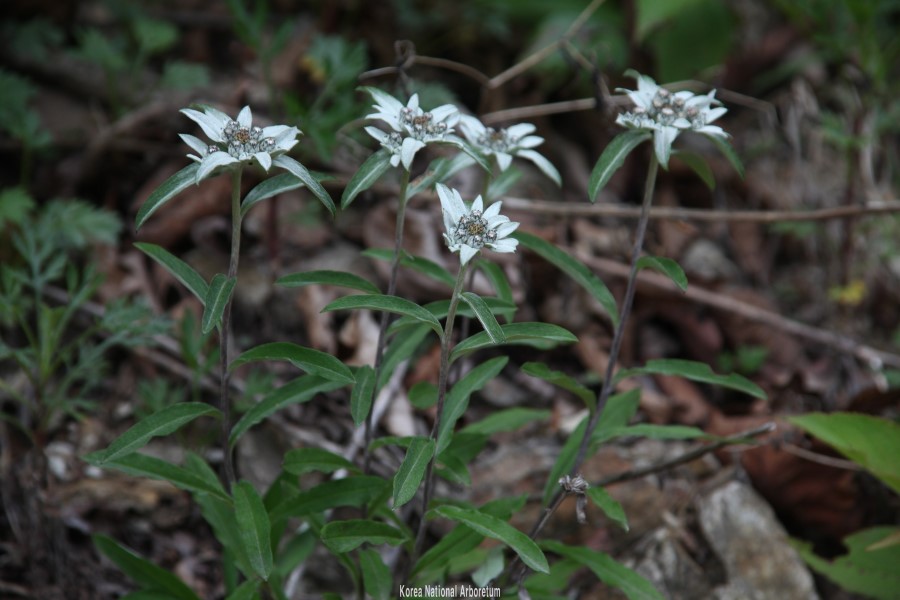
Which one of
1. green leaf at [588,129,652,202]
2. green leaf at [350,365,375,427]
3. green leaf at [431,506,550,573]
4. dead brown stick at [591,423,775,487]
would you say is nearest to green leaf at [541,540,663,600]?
dead brown stick at [591,423,775,487]

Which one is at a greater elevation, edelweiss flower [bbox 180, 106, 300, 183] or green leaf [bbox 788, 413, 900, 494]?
edelweiss flower [bbox 180, 106, 300, 183]

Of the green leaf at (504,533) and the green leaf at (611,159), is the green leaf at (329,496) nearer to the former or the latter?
the green leaf at (504,533)

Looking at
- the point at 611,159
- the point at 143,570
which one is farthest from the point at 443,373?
the point at 143,570

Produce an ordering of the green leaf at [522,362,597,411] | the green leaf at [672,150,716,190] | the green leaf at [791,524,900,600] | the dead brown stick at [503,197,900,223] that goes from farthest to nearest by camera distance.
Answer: the dead brown stick at [503,197,900,223] → the green leaf at [791,524,900,600] → the green leaf at [672,150,716,190] → the green leaf at [522,362,597,411]

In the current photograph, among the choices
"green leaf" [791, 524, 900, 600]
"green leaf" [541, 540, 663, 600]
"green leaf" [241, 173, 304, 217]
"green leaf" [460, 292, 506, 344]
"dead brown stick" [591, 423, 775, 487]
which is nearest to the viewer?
"green leaf" [460, 292, 506, 344]

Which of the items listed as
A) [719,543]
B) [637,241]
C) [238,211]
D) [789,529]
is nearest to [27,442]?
[238,211]

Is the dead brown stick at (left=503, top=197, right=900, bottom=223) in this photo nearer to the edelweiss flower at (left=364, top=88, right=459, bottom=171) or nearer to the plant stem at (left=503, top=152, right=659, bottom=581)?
the plant stem at (left=503, top=152, right=659, bottom=581)
